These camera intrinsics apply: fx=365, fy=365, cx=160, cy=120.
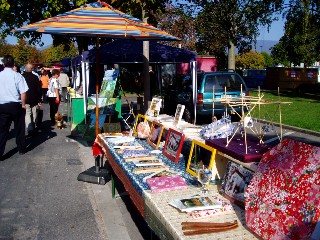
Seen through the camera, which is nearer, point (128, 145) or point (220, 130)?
point (220, 130)

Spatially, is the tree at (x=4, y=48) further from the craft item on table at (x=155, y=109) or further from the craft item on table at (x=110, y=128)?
the craft item on table at (x=155, y=109)

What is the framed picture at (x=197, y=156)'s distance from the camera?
4.04 meters

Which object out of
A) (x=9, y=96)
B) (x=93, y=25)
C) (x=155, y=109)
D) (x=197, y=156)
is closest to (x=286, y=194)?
(x=197, y=156)

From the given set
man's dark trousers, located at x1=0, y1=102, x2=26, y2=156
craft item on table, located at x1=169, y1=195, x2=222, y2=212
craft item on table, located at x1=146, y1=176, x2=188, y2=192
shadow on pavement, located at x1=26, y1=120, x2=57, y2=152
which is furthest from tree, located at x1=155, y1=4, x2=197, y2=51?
craft item on table, located at x1=169, y1=195, x2=222, y2=212

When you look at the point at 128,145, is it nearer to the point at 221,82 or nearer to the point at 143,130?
the point at 143,130

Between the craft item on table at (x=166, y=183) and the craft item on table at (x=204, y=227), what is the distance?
767 millimetres

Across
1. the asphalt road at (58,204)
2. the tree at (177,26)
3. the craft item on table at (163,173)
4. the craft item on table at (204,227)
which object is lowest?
the asphalt road at (58,204)

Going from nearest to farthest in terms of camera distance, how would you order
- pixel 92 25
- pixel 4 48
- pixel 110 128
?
pixel 92 25 < pixel 110 128 < pixel 4 48

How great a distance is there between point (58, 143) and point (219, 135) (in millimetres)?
6409

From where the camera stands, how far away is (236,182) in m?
3.20

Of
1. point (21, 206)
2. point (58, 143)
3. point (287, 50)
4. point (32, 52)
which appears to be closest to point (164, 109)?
point (58, 143)

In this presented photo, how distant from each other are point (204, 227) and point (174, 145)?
2.14 metres

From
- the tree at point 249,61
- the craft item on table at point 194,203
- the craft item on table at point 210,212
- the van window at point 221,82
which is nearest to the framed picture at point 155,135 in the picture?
the craft item on table at point 194,203

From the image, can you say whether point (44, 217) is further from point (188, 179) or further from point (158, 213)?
point (158, 213)
